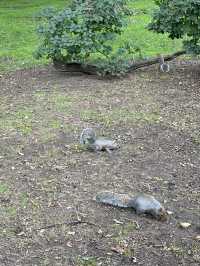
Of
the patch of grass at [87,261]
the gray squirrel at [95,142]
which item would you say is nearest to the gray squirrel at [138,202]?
the patch of grass at [87,261]

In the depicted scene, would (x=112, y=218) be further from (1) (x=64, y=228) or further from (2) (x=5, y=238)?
(2) (x=5, y=238)

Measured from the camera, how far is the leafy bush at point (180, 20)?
29.7 ft

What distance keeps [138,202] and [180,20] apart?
16.3ft

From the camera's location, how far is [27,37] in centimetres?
1395

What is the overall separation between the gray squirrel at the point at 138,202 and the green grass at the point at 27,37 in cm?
579

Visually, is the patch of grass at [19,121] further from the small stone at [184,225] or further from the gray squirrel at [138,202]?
the small stone at [184,225]

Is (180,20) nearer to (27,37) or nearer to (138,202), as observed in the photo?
(138,202)

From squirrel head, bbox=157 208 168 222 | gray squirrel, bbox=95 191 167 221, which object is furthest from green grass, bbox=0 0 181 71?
squirrel head, bbox=157 208 168 222

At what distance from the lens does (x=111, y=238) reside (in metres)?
4.56

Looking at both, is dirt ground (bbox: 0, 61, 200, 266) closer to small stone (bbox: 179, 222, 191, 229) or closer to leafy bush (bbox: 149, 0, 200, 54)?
small stone (bbox: 179, 222, 191, 229)

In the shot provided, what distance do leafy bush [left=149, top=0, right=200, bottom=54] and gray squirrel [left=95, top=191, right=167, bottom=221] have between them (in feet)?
15.0

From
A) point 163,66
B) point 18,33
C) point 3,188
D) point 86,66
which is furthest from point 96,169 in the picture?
point 18,33

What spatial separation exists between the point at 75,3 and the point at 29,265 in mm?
6164

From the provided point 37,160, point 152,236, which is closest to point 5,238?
point 152,236
